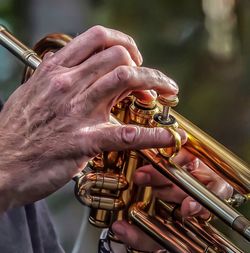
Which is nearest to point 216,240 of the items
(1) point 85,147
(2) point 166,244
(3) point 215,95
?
(2) point 166,244

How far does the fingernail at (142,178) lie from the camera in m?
0.88

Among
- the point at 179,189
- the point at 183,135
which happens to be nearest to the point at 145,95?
the point at 183,135

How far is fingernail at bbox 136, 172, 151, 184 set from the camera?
88cm

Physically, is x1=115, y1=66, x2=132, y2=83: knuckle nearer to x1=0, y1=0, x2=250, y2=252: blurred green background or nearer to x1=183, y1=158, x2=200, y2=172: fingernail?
x1=183, y1=158, x2=200, y2=172: fingernail

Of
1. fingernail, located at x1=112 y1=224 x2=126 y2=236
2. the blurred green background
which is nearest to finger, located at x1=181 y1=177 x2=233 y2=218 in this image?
fingernail, located at x1=112 y1=224 x2=126 y2=236

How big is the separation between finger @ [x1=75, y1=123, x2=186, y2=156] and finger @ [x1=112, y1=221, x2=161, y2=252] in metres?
0.25

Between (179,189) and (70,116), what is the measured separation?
9.7 inches

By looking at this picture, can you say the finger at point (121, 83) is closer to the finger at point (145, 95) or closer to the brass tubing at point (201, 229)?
the finger at point (145, 95)

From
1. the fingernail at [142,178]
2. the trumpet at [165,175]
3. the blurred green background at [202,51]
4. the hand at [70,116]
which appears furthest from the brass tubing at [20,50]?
the blurred green background at [202,51]

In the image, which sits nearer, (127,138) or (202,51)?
(127,138)

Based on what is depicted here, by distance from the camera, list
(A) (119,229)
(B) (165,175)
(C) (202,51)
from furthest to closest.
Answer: (C) (202,51), (A) (119,229), (B) (165,175)

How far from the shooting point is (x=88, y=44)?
0.73m

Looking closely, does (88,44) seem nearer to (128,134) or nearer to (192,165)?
(128,134)

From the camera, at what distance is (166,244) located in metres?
0.88
